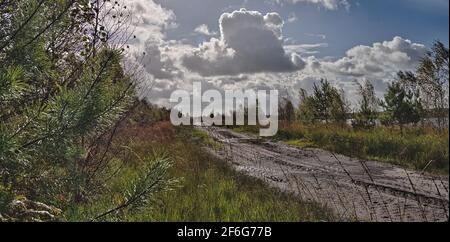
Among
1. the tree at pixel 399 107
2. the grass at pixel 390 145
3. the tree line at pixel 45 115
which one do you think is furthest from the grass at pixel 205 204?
the tree at pixel 399 107

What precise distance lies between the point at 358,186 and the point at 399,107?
11623 mm

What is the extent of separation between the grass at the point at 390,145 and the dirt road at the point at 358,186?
51 centimetres

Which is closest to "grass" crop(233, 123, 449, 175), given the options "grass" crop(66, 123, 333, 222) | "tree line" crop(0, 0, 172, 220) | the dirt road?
the dirt road

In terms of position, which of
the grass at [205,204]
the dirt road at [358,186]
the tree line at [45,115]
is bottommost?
the dirt road at [358,186]

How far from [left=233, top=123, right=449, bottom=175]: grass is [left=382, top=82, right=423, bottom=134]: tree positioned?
2.15 metres

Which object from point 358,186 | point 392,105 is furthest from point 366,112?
point 358,186

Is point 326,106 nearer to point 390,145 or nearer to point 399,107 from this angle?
point 399,107

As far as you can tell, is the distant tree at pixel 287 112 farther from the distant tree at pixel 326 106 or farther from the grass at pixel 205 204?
the grass at pixel 205 204

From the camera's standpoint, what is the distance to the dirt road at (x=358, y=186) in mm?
4828

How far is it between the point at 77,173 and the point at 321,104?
1899cm

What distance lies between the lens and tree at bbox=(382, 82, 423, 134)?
17.2 metres

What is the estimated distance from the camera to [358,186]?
703 centimetres

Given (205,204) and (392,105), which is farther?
(392,105)

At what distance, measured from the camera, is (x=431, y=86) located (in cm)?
1280
